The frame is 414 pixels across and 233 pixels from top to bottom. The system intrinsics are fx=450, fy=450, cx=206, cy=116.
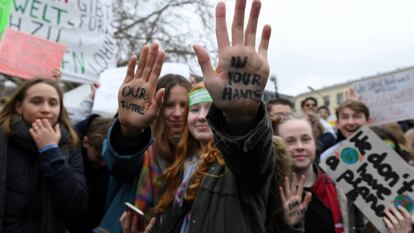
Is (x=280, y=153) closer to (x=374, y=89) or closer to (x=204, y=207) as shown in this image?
(x=204, y=207)

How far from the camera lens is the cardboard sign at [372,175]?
2465 mm

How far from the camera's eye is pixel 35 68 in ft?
11.6

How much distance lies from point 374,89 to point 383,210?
2935mm

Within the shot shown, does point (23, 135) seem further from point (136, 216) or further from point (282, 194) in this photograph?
point (282, 194)

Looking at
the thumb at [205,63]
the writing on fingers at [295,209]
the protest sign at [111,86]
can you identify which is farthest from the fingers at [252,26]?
the protest sign at [111,86]

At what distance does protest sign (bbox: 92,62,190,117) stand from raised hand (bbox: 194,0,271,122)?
2.32 m

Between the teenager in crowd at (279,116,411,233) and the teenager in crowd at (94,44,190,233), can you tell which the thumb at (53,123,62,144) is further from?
the teenager in crowd at (279,116,411,233)

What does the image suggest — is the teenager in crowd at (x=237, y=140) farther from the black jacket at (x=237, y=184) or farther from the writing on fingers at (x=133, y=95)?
the writing on fingers at (x=133, y=95)

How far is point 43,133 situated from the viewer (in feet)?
7.98

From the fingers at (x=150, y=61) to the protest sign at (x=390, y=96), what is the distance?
136 inches

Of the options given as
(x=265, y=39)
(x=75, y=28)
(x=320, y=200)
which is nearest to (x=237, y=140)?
(x=265, y=39)

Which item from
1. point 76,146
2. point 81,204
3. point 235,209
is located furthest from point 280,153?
point 76,146

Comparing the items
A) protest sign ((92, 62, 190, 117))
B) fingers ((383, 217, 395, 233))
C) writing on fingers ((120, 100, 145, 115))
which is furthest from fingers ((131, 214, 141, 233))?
protest sign ((92, 62, 190, 117))

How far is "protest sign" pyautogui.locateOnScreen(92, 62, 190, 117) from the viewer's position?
3904 millimetres
